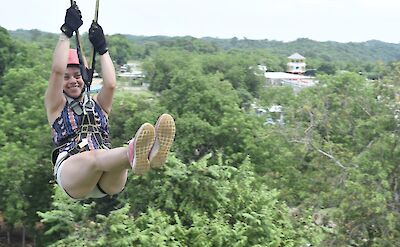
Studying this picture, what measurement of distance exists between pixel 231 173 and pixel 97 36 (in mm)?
7965

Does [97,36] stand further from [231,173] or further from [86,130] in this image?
[231,173]

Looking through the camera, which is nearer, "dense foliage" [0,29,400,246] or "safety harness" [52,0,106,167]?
"safety harness" [52,0,106,167]

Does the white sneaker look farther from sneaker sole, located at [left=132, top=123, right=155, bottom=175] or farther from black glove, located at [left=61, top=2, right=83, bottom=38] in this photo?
black glove, located at [left=61, top=2, right=83, bottom=38]

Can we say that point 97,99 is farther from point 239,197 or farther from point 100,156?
point 239,197

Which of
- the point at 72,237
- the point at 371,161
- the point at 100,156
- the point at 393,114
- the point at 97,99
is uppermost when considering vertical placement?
the point at 97,99

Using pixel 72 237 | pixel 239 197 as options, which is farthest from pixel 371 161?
pixel 72 237

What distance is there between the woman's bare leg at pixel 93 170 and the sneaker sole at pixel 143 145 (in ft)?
0.32

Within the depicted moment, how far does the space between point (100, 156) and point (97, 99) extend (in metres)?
0.73

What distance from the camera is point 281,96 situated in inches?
823

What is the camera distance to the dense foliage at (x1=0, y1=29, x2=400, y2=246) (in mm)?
9867

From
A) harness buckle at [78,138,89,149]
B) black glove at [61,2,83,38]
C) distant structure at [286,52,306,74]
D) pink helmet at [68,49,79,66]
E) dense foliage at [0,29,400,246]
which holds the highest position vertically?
black glove at [61,2,83,38]

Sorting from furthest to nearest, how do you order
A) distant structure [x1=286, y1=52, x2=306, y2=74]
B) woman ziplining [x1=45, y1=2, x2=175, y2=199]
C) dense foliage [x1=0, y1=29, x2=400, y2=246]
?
distant structure [x1=286, y1=52, x2=306, y2=74], dense foliage [x1=0, y1=29, x2=400, y2=246], woman ziplining [x1=45, y1=2, x2=175, y2=199]

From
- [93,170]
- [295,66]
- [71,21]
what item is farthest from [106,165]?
[295,66]

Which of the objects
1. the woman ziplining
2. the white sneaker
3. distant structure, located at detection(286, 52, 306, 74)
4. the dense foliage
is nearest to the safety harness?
the woman ziplining
